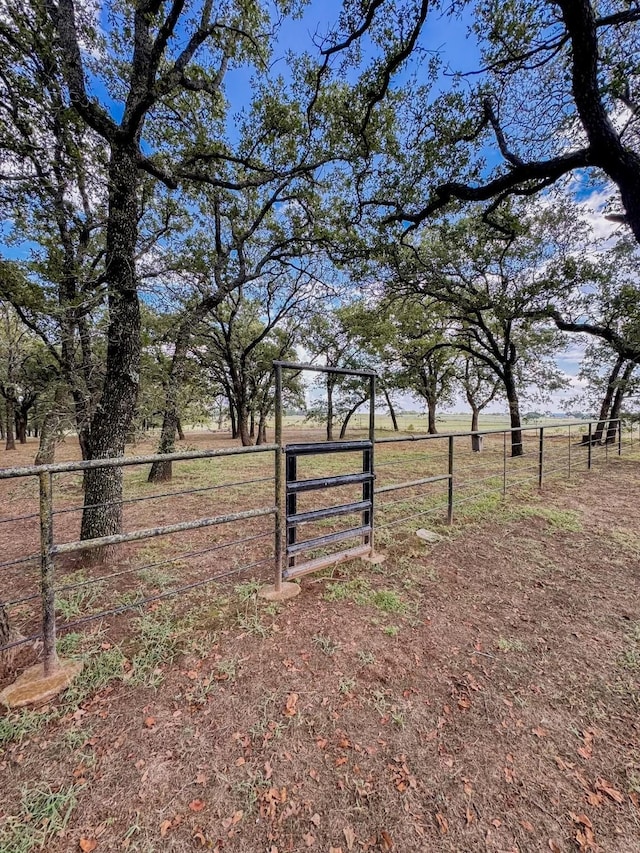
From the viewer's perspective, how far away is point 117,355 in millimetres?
3305

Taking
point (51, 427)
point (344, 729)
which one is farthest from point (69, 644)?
point (51, 427)

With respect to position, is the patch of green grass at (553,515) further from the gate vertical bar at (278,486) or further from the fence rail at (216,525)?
the gate vertical bar at (278,486)

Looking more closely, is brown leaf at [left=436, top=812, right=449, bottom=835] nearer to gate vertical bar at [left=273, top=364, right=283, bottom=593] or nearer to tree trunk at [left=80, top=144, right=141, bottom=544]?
gate vertical bar at [left=273, top=364, right=283, bottom=593]

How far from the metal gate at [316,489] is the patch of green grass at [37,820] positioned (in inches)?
64.0

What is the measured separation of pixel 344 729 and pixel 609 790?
3.59 feet

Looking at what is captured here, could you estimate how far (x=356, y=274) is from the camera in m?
7.01

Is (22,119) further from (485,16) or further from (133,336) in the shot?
(485,16)

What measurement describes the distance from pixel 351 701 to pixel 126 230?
14.3 feet

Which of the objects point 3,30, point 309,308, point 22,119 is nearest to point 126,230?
point 22,119

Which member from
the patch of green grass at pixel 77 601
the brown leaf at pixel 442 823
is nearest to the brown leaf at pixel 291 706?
the brown leaf at pixel 442 823

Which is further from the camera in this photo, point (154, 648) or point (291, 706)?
point (154, 648)

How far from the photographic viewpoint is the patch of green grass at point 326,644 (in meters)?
2.08

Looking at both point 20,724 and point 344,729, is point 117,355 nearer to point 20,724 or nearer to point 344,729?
point 20,724

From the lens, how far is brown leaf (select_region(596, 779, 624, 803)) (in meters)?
1.29
